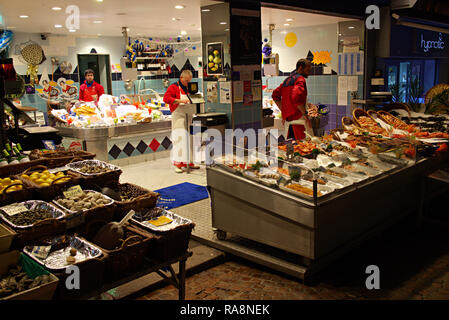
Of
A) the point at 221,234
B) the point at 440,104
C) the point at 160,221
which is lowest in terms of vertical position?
the point at 221,234

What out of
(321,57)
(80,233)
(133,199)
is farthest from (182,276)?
(321,57)

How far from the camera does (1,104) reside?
13.9 ft

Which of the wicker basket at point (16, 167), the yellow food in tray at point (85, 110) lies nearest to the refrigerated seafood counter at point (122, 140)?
the yellow food in tray at point (85, 110)

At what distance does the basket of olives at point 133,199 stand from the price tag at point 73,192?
0.33 meters

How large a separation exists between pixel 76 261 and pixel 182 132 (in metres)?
5.72

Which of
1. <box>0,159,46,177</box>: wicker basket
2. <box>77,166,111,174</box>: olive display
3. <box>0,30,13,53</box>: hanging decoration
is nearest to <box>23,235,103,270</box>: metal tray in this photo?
<box>77,166,111,174</box>: olive display

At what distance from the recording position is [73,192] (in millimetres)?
3502

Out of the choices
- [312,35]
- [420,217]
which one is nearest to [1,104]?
[420,217]

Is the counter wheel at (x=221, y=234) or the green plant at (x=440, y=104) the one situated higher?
the green plant at (x=440, y=104)

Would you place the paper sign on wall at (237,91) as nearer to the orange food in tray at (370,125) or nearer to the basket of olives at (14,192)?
the orange food in tray at (370,125)

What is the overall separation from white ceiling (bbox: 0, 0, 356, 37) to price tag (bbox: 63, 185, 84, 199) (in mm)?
3886

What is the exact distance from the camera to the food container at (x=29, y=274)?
8.16ft

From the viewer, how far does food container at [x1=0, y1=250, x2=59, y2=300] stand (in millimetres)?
2488

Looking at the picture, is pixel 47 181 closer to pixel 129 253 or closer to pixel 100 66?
pixel 129 253
